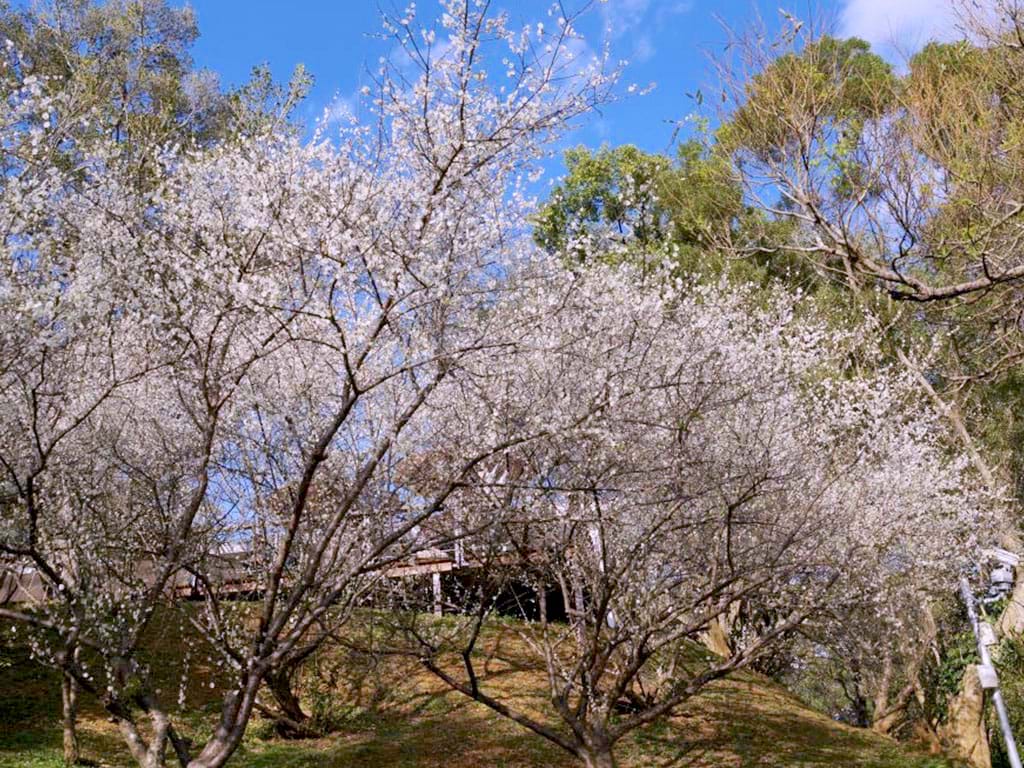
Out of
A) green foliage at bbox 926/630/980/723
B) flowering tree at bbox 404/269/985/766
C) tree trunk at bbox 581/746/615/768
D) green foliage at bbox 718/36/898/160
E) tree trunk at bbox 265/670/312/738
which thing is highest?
green foliage at bbox 718/36/898/160

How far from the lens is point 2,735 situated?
10453 millimetres

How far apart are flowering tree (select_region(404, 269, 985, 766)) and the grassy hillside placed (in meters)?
0.65

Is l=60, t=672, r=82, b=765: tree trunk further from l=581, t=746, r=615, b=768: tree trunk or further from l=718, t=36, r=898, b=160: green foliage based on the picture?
l=718, t=36, r=898, b=160: green foliage

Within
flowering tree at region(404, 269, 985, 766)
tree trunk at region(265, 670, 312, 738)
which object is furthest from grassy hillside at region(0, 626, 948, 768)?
flowering tree at region(404, 269, 985, 766)

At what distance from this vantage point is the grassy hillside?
10312mm

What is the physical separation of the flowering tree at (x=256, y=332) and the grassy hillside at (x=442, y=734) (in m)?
3.33

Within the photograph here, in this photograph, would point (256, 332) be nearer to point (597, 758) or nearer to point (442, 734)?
point (597, 758)

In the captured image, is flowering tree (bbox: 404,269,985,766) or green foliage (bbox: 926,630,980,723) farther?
green foliage (bbox: 926,630,980,723)

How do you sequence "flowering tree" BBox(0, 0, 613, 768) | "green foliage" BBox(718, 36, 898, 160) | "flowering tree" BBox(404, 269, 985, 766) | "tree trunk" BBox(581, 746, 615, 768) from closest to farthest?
"flowering tree" BBox(0, 0, 613, 768) → "flowering tree" BBox(404, 269, 985, 766) → "tree trunk" BBox(581, 746, 615, 768) → "green foliage" BBox(718, 36, 898, 160)

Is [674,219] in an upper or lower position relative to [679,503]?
upper

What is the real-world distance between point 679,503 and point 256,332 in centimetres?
357

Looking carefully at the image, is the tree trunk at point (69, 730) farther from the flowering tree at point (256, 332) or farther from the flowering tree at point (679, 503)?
the flowering tree at point (679, 503)

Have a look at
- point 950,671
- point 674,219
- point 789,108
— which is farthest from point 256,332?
point 950,671

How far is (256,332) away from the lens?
6.95 metres
